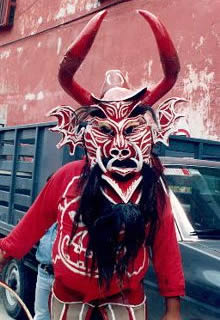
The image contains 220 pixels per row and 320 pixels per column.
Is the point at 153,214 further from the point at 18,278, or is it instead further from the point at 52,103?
the point at 52,103

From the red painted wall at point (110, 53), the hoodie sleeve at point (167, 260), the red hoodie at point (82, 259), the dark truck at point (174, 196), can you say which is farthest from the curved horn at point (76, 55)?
the red painted wall at point (110, 53)

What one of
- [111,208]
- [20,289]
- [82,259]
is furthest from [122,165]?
[20,289]

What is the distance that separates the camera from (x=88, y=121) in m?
2.62

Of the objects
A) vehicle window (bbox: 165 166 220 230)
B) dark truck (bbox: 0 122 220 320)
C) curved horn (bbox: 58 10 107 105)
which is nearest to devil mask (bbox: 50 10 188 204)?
curved horn (bbox: 58 10 107 105)

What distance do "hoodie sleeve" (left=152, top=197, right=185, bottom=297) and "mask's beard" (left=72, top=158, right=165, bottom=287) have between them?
6cm

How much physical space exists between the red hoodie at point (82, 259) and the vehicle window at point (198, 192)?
50.9 inches

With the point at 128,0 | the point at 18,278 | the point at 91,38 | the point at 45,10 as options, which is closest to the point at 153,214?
the point at 91,38

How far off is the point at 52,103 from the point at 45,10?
323 cm

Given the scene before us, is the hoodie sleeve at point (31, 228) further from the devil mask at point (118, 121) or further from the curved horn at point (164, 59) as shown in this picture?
the curved horn at point (164, 59)

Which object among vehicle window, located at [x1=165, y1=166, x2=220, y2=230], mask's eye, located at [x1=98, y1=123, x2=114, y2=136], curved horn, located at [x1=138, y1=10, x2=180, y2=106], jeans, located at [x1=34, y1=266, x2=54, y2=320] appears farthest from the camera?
jeans, located at [x1=34, y1=266, x2=54, y2=320]

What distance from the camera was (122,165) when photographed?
2.51 m

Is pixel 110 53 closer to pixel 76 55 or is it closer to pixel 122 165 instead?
pixel 76 55

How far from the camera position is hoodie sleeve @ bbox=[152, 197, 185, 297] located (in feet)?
8.34

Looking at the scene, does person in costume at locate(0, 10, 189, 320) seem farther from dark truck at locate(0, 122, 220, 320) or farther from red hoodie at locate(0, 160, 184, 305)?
dark truck at locate(0, 122, 220, 320)
